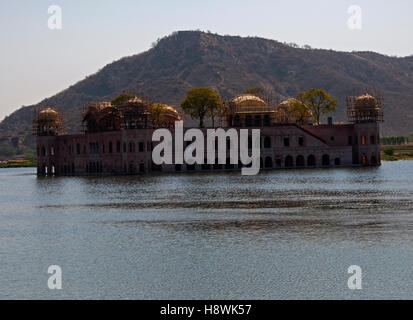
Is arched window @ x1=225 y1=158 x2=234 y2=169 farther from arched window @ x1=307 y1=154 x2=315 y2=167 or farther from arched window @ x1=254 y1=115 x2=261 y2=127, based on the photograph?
arched window @ x1=307 y1=154 x2=315 y2=167

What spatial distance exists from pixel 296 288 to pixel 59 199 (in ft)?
146

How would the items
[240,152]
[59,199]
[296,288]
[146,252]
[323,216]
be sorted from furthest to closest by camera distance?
[240,152] → [59,199] → [323,216] → [146,252] → [296,288]

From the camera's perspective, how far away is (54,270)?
27172mm

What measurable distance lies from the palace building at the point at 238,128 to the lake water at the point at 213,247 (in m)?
58.2

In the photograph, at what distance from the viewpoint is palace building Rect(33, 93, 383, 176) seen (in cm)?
11581

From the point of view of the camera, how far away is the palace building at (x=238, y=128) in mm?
115812

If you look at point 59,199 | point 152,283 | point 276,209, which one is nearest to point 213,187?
point 59,199

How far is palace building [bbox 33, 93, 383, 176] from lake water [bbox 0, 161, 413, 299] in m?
58.2

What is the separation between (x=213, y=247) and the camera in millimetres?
31484

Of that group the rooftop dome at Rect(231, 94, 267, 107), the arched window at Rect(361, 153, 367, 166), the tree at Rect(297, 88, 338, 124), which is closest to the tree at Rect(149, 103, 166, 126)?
the rooftop dome at Rect(231, 94, 267, 107)

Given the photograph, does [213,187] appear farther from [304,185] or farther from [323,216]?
[323,216]

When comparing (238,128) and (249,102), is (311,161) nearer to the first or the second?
(249,102)

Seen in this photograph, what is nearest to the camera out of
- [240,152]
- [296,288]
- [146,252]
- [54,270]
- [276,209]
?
[296,288]
